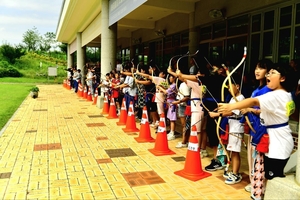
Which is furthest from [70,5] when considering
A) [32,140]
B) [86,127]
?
[32,140]

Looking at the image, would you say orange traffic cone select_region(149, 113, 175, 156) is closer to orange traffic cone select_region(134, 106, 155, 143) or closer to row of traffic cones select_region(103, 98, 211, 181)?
row of traffic cones select_region(103, 98, 211, 181)

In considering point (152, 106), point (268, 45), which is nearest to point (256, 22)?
point (268, 45)

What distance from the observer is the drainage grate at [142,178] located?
13.5 feet

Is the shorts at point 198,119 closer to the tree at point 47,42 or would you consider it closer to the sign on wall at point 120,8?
the sign on wall at point 120,8

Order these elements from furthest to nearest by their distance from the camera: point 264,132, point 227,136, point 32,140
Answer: point 32,140
point 227,136
point 264,132

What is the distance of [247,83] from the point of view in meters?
5.37

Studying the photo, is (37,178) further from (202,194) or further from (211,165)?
(211,165)

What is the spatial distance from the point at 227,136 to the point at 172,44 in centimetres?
1037

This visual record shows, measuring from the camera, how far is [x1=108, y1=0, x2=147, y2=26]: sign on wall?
26.2 feet

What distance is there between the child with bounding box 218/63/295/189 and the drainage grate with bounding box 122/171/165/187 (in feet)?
5.27

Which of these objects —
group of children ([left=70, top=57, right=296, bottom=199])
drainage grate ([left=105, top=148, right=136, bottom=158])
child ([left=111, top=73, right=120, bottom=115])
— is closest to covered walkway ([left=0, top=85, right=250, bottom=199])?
drainage grate ([left=105, top=148, right=136, bottom=158])

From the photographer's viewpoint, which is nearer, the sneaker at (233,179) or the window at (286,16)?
the sneaker at (233,179)

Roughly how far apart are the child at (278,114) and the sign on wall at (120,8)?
16.2 feet

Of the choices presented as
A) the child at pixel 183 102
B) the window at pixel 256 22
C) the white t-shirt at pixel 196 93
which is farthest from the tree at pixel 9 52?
the white t-shirt at pixel 196 93
